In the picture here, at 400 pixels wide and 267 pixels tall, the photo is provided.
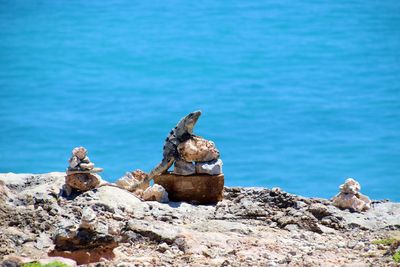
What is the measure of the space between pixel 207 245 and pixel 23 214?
1.68m

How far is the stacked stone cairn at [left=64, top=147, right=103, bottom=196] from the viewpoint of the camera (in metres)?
10.8

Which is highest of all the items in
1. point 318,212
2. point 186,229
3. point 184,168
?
point 184,168

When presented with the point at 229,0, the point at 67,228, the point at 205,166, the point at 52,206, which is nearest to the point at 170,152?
the point at 205,166

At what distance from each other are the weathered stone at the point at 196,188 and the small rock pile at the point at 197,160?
0.20 ft

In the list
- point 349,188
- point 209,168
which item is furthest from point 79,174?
point 349,188

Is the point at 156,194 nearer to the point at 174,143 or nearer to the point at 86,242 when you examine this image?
the point at 174,143

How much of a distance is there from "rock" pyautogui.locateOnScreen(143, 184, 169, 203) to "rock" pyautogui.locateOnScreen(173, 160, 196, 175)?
0.27 meters

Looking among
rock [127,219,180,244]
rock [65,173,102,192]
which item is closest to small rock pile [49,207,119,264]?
rock [127,219,180,244]

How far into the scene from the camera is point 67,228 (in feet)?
29.1

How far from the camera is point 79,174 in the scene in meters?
10.8

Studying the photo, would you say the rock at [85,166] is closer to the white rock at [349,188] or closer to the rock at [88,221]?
the rock at [88,221]

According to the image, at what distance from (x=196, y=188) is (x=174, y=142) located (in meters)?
0.56

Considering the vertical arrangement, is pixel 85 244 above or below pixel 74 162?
below

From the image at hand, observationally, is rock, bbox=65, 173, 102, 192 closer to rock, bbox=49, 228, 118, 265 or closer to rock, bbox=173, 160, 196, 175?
rock, bbox=173, 160, 196, 175
